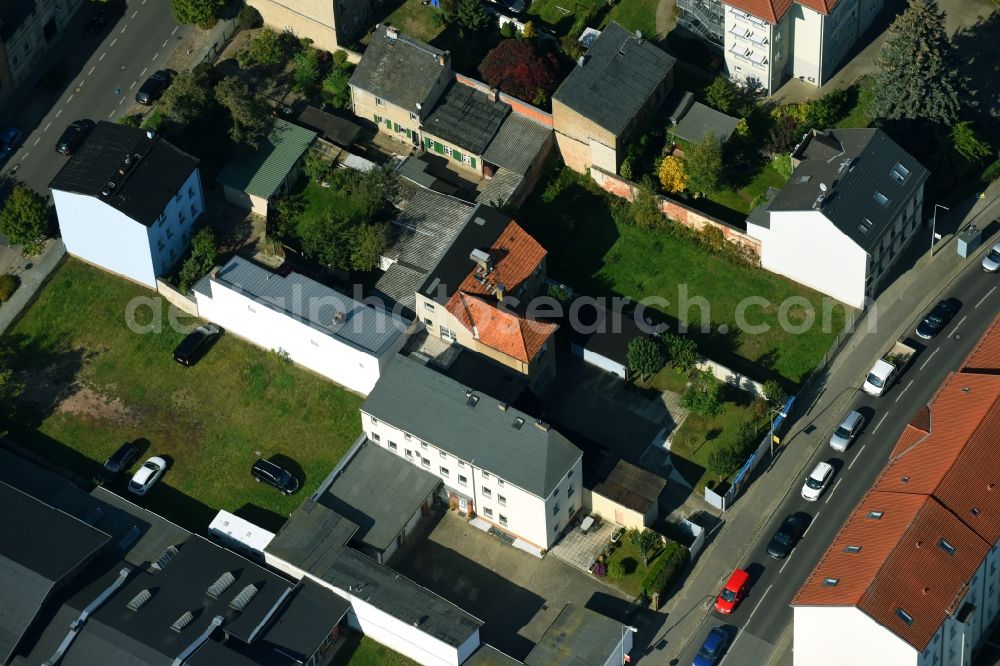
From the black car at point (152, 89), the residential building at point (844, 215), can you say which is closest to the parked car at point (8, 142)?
the black car at point (152, 89)

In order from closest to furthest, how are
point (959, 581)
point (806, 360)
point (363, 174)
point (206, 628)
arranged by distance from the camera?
1. point (959, 581)
2. point (206, 628)
3. point (806, 360)
4. point (363, 174)

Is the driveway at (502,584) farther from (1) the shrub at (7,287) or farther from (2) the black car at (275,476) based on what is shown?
(1) the shrub at (7,287)

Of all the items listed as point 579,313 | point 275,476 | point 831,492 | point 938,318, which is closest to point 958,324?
point 938,318

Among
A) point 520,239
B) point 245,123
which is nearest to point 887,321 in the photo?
point 520,239

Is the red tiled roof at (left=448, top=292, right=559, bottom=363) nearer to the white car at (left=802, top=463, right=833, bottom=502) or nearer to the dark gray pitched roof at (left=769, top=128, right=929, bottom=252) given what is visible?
the dark gray pitched roof at (left=769, top=128, right=929, bottom=252)

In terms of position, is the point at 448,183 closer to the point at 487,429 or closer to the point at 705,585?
the point at 487,429

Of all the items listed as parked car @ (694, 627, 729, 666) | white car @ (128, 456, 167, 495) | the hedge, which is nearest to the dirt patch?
white car @ (128, 456, 167, 495)
